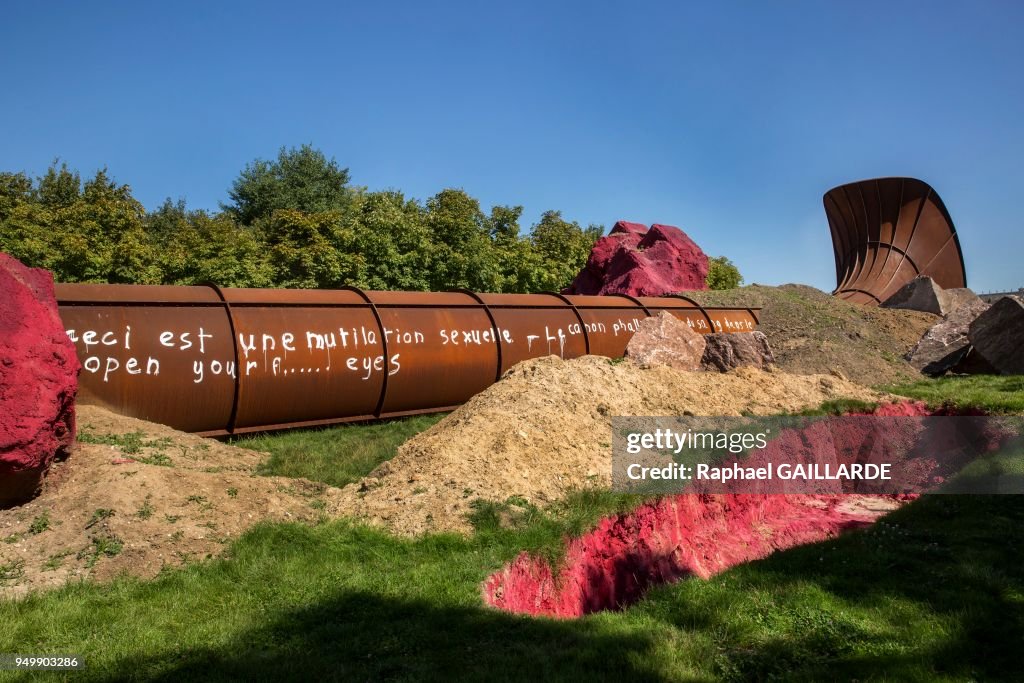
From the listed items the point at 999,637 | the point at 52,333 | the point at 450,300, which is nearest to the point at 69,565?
the point at 52,333

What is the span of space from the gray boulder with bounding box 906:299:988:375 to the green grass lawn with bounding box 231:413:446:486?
492 inches

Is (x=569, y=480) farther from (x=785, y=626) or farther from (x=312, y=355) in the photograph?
(x=312, y=355)

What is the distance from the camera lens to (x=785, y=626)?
5.04m

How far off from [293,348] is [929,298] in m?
21.5

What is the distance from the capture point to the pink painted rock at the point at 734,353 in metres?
13.0

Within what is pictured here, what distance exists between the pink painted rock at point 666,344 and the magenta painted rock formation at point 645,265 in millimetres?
9704

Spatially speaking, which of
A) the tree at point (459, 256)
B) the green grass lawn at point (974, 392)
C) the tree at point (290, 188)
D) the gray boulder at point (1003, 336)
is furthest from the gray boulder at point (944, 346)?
the tree at point (290, 188)

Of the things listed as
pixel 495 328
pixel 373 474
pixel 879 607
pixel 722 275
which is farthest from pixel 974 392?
pixel 722 275

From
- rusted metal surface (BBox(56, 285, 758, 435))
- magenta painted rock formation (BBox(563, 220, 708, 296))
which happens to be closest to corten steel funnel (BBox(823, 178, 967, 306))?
magenta painted rock formation (BBox(563, 220, 708, 296))

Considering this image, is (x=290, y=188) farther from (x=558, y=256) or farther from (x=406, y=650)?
(x=406, y=650)

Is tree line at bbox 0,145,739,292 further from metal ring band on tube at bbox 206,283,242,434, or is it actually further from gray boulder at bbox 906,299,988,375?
gray boulder at bbox 906,299,988,375

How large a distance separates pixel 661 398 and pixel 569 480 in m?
2.98

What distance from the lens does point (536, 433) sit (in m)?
8.68

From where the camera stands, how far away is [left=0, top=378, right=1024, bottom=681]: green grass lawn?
436 cm
